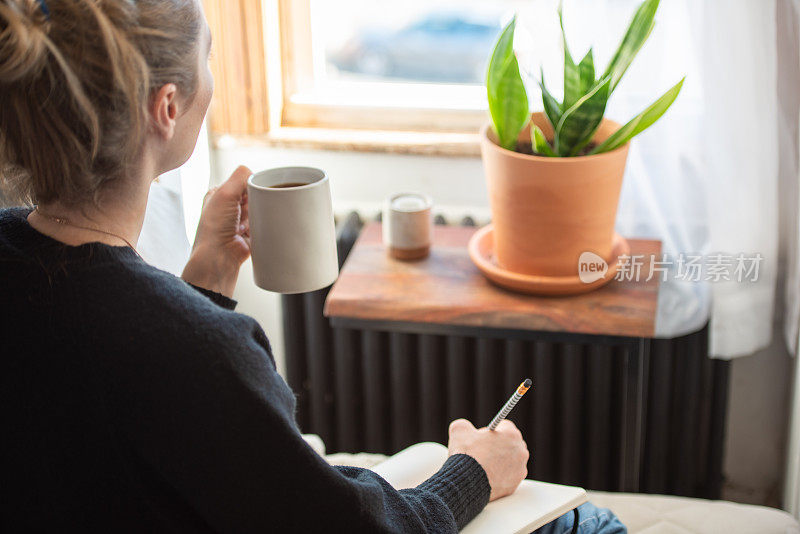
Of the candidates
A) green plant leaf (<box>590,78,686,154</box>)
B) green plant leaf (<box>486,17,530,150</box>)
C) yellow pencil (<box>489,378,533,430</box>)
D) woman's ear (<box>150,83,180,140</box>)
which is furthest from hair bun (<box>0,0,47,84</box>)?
green plant leaf (<box>590,78,686,154</box>)

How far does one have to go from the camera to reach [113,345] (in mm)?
742

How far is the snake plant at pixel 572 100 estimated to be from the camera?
4.21ft

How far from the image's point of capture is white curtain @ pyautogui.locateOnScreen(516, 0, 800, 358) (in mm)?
1413

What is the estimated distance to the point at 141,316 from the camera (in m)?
0.75

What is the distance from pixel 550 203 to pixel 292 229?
0.44m

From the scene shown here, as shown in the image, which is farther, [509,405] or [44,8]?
→ [509,405]

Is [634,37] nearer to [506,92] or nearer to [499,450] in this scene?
[506,92]

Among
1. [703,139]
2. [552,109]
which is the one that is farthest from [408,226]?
[703,139]

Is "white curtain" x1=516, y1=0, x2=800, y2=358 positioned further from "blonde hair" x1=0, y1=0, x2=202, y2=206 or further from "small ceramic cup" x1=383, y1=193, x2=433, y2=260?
"blonde hair" x1=0, y1=0, x2=202, y2=206

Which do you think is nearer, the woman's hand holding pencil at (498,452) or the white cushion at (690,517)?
the woman's hand holding pencil at (498,452)

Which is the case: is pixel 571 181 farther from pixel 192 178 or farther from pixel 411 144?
pixel 192 178

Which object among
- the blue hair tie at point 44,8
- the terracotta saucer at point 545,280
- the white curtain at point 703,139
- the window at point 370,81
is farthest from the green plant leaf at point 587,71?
the blue hair tie at point 44,8

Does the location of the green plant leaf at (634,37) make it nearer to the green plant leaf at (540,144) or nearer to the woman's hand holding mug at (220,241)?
the green plant leaf at (540,144)

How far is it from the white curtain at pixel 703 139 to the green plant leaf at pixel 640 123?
17 centimetres
